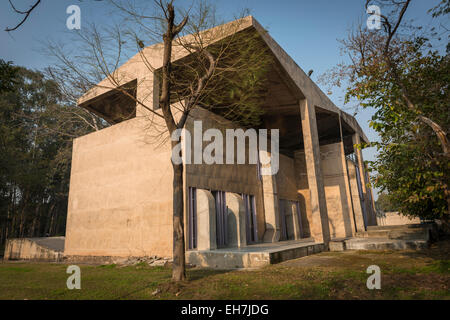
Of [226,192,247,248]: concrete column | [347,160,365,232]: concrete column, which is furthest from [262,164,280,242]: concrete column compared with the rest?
[347,160,365,232]: concrete column

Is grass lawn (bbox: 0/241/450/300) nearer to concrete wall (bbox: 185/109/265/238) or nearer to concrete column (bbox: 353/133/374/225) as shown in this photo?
concrete wall (bbox: 185/109/265/238)

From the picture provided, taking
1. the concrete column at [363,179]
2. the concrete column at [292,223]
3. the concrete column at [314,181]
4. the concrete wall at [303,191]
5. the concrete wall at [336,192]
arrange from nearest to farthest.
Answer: the concrete column at [314,181], the concrete column at [292,223], the concrete wall at [336,192], the concrete wall at [303,191], the concrete column at [363,179]

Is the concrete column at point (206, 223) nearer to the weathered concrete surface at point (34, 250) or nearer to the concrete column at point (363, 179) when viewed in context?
the weathered concrete surface at point (34, 250)

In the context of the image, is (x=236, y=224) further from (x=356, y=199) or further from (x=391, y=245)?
(x=356, y=199)

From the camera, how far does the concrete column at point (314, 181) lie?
12.8 metres

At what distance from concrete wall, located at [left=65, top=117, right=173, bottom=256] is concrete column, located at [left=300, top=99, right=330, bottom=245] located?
693 cm

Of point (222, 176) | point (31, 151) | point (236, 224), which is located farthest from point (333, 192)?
point (31, 151)

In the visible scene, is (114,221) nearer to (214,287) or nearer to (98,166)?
(98,166)

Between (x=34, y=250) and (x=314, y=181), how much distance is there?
16.4 metres

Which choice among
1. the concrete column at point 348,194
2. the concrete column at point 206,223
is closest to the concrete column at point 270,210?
the concrete column at point 206,223

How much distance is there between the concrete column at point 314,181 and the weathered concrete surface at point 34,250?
1323 centimetres

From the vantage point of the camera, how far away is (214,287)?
18.1 ft

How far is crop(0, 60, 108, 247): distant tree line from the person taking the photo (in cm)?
2262
